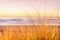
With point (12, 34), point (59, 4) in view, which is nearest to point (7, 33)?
point (12, 34)

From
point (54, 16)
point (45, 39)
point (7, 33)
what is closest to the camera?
point (45, 39)

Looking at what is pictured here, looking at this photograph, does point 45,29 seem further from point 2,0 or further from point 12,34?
point 2,0

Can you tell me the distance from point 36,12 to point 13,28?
0.98 feet

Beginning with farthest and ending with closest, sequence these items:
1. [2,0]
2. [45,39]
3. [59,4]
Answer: [2,0]
[59,4]
[45,39]

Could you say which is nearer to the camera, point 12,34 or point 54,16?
point 12,34

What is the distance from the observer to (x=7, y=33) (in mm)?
2070

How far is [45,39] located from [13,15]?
35.7 inches

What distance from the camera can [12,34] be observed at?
203 centimetres

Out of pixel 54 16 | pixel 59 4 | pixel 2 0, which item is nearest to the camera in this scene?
pixel 54 16

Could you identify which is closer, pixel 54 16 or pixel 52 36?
pixel 52 36

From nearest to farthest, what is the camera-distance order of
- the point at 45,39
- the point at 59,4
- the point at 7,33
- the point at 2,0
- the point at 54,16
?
the point at 45,39
the point at 7,33
the point at 54,16
the point at 59,4
the point at 2,0

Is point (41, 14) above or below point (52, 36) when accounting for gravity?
above

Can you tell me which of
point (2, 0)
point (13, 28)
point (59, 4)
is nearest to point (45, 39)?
A: point (13, 28)

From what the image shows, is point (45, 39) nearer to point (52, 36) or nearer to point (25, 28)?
point (52, 36)
